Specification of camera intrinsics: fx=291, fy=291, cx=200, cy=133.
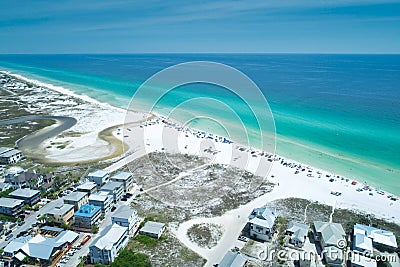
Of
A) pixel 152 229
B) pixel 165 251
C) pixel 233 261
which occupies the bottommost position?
pixel 165 251

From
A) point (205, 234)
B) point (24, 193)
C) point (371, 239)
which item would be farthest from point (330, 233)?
point (24, 193)

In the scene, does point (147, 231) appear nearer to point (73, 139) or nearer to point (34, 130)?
point (73, 139)

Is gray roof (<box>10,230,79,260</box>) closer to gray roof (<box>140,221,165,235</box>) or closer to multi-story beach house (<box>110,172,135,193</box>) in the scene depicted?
gray roof (<box>140,221,165,235</box>)

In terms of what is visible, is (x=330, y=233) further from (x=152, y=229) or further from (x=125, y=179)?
(x=125, y=179)

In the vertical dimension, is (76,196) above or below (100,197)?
below

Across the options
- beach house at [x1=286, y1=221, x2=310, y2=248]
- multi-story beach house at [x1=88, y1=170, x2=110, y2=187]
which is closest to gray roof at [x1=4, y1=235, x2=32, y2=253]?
multi-story beach house at [x1=88, y1=170, x2=110, y2=187]

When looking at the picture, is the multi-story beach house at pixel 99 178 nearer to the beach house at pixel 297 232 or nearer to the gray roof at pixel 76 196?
the gray roof at pixel 76 196

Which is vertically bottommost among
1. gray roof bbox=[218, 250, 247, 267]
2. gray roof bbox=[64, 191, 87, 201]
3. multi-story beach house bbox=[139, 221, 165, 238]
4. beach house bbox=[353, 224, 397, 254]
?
beach house bbox=[353, 224, 397, 254]
